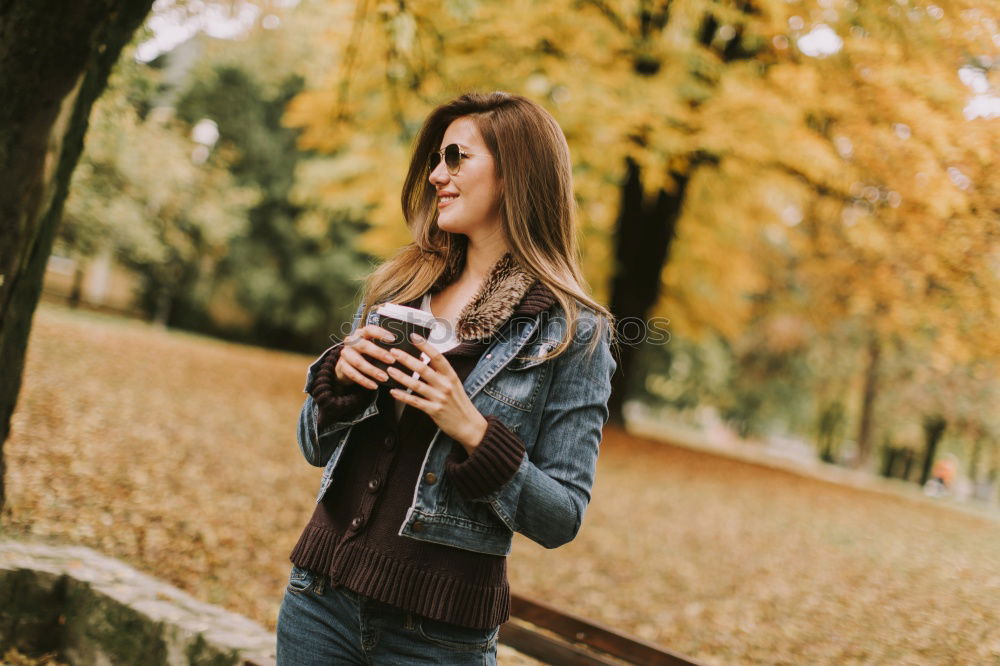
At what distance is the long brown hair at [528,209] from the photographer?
1.87 meters

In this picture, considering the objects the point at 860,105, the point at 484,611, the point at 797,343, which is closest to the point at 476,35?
the point at 860,105

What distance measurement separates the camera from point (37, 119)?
3.45 m

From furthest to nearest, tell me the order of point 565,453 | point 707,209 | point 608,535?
point 707,209
point 608,535
point 565,453

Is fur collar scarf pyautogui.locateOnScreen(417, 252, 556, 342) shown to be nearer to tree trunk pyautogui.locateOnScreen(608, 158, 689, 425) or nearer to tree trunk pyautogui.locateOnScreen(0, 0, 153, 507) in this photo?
tree trunk pyautogui.locateOnScreen(0, 0, 153, 507)

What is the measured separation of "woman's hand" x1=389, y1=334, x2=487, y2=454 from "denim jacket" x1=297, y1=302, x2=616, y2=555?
121mm

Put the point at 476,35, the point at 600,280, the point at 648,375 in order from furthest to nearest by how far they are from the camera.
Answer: the point at 648,375, the point at 600,280, the point at 476,35

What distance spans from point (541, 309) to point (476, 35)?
6572 mm

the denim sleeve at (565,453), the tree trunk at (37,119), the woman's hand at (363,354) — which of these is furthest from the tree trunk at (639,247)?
the woman's hand at (363,354)

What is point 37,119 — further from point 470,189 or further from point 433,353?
point 433,353

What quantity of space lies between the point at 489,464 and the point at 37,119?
296cm

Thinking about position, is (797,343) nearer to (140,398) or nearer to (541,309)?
(140,398)

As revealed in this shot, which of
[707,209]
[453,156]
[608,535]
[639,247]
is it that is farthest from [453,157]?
[707,209]

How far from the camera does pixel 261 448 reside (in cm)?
966

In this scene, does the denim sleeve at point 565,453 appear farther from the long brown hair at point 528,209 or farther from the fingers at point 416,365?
the fingers at point 416,365
